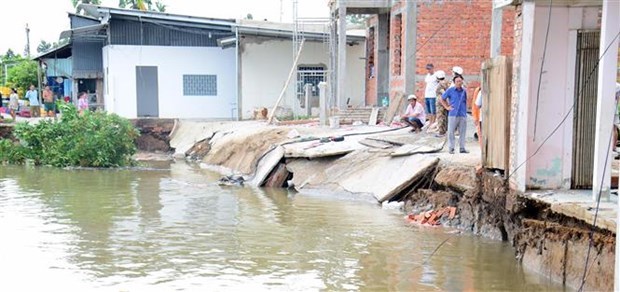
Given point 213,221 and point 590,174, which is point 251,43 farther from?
point 590,174

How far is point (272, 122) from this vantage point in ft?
73.3

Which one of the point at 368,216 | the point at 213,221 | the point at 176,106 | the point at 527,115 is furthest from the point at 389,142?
the point at 176,106

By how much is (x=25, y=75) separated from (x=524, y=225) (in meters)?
34.0

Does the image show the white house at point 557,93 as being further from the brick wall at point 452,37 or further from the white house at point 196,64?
the white house at point 196,64

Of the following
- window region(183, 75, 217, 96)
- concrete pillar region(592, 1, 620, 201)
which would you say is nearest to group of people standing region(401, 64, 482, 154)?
concrete pillar region(592, 1, 620, 201)

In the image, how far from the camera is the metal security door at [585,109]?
920 centimetres

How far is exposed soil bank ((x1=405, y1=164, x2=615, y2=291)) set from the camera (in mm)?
7258

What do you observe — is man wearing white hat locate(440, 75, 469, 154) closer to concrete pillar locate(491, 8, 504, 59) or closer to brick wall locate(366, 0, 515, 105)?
concrete pillar locate(491, 8, 504, 59)

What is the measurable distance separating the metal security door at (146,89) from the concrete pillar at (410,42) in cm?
1190

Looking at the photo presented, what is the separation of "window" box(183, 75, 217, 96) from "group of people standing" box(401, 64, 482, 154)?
11.6m

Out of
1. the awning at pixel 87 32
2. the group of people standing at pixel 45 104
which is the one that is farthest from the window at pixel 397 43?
the group of people standing at pixel 45 104

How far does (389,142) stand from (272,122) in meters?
7.69

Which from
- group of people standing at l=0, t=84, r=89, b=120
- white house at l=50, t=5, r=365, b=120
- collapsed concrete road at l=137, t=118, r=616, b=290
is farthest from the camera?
group of people standing at l=0, t=84, r=89, b=120

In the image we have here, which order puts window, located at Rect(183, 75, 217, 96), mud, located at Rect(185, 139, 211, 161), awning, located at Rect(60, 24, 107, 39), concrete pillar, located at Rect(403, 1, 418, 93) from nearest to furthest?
concrete pillar, located at Rect(403, 1, 418, 93) < mud, located at Rect(185, 139, 211, 161) < awning, located at Rect(60, 24, 107, 39) < window, located at Rect(183, 75, 217, 96)
